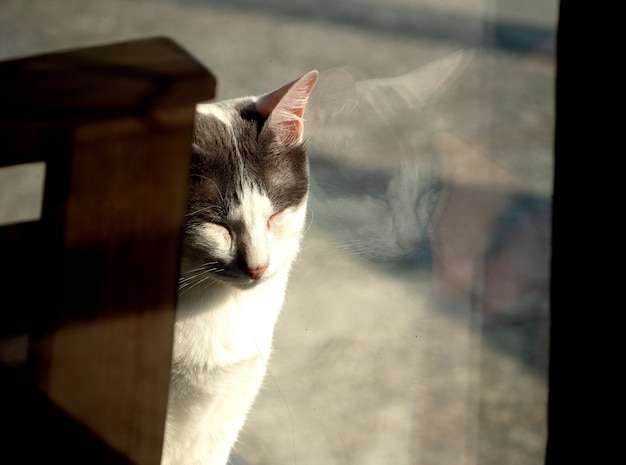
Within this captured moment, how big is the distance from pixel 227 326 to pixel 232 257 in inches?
5.4

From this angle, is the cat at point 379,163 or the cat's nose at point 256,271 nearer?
the cat's nose at point 256,271

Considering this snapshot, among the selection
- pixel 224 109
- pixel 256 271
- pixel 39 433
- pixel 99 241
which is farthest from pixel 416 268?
pixel 39 433

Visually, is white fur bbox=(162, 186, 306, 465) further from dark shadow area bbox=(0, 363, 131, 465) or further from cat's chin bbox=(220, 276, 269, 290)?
dark shadow area bbox=(0, 363, 131, 465)

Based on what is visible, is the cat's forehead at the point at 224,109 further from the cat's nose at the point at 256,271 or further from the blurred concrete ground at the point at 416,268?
the cat's nose at the point at 256,271

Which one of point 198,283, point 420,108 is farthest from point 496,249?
point 198,283

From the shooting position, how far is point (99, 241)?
2.63 feet

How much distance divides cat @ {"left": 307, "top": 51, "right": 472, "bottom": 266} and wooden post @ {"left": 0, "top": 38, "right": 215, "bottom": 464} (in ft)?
0.93

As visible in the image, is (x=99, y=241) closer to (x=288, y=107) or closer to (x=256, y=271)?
(x=256, y=271)

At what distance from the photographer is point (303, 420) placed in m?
0.98

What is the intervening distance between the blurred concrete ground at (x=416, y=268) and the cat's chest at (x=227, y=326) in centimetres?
3

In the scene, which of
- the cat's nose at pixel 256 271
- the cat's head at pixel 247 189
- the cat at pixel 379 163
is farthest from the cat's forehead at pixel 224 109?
the cat's nose at pixel 256 271

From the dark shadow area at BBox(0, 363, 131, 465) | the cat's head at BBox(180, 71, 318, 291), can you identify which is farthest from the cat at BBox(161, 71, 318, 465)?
the dark shadow area at BBox(0, 363, 131, 465)

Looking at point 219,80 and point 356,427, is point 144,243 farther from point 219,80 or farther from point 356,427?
point 356,427

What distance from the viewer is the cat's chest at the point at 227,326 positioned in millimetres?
942
